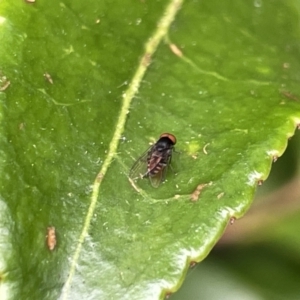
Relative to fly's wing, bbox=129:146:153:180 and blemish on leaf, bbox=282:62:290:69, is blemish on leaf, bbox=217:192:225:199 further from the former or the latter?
blemish on leaf, bbox=282:62:290:69

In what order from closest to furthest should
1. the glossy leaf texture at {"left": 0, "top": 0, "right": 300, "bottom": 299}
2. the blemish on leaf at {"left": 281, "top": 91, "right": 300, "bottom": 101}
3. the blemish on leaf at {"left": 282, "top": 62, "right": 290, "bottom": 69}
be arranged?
the glossy leaf texture at {"left": 0, "top": 0, "right": 300, "bottom": 299} < the blemish on leaf at {"left": 281, "top": 91, "right": 300, "bottom": 101} < the blemish on leaf at {"left": 282, "top": 62, "right": 290, "bottom": 69}

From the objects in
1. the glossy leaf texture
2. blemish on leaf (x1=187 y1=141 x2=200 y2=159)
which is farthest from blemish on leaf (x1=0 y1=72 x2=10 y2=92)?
blemish on leaf (x1=187 y1=141 x2=200 y2=159)

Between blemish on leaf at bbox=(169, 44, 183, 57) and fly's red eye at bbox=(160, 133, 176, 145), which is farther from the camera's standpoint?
blemish on leaf at bbox=(169, 44, 183, 57)

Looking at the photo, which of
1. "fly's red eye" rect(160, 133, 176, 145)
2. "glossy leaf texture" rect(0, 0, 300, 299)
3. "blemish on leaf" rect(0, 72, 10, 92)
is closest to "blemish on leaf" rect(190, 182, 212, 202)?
"glossy leaf texture" rect(0, 0, 300, 299)

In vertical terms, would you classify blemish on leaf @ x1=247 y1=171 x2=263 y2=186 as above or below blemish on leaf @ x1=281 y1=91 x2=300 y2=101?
above

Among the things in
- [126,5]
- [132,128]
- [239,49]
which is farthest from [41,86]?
[239,49]

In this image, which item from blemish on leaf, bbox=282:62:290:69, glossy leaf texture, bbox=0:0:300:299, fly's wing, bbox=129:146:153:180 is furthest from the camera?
blemish on leaf, bbox=282:62:290:69

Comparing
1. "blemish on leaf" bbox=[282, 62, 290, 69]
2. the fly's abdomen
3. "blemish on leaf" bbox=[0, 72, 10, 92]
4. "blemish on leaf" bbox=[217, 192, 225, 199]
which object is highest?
"blemish on leaf" bbox=[0, 72, 10, 92]

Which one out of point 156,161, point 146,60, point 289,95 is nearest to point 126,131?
point 156,161

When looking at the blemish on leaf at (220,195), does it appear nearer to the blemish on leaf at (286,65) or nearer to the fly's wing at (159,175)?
the fly's wing at (159,175)

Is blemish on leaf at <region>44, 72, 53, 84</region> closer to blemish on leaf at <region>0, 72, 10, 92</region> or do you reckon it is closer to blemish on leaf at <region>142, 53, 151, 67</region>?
Result: blemish on leaf at <region>0, 72, 10, 92</region>
